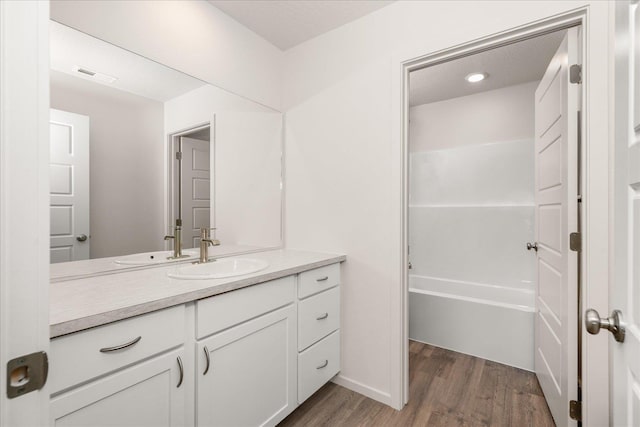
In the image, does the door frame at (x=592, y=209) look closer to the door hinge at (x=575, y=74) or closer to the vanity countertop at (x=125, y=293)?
the door hinge at (x=575, y=74)

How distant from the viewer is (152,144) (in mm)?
1650

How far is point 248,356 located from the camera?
54.2 inches

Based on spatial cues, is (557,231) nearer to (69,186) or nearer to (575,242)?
(575,242)

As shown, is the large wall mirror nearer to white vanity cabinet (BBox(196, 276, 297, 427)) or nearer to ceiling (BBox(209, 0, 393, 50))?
ceiling (BBox(209, 0, 393, 50))

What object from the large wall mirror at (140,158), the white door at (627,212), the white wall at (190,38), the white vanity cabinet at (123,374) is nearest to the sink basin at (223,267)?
the large wall mirror at (140,158)

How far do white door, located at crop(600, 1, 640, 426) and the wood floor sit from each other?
4.03 feet

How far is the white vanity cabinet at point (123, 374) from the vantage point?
840 millimetres

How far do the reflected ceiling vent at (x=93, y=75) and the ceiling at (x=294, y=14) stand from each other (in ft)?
2.69

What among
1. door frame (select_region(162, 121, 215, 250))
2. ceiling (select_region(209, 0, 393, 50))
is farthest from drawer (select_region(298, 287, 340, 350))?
ceiling (select_region(209, 0, 393, 50))

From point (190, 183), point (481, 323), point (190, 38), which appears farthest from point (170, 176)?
point (481, 323)

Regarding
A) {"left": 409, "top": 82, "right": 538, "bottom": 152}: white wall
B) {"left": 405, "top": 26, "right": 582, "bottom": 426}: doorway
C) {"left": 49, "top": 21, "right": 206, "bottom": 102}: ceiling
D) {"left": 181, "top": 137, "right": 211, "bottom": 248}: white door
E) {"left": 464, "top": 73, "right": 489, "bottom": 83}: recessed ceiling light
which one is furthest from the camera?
{"left": 409, "top": 82, "right": 538, "bottom": 152}: white wall

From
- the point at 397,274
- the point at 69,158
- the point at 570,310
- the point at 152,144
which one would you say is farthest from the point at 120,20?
the point at 570,310

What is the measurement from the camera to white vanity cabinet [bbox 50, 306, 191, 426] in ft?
2.76

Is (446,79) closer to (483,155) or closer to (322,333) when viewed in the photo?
(483,155)
